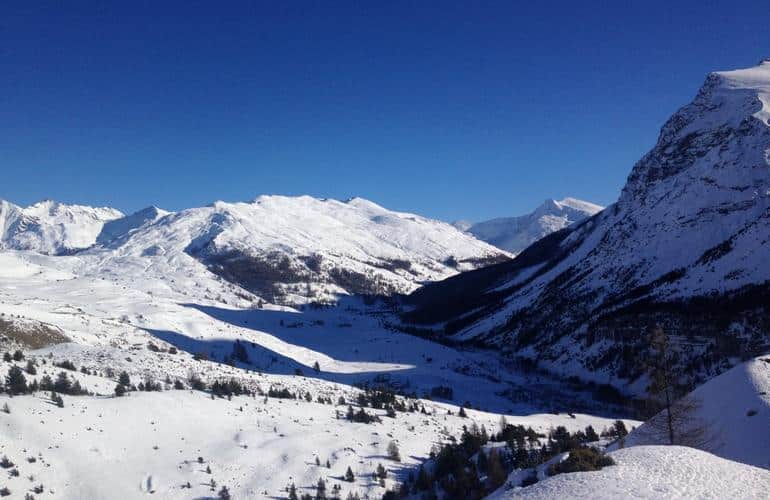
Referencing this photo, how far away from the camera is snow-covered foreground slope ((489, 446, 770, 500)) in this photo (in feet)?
52.1

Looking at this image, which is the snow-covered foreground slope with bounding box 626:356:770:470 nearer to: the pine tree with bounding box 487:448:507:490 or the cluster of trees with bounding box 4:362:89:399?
the pine tree with bounding box 487:448:507:490

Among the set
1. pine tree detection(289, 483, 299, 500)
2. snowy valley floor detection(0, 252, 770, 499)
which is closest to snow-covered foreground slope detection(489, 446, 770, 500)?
snowy valley floor detection(0, 252, 770, 499)

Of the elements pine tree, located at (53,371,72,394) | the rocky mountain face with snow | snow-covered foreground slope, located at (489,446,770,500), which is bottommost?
snow-covered foreground slope, located at (489,446,770,500)

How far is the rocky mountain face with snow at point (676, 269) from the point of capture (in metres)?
89.6

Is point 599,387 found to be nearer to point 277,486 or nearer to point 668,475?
point 277,486

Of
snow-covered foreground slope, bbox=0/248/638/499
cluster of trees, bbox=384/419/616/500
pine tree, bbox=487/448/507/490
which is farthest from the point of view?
snow-covered foreground slope, bbox=0/248/638/499

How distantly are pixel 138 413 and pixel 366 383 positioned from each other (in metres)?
52.3

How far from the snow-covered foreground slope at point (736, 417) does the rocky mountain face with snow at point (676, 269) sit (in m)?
46.9

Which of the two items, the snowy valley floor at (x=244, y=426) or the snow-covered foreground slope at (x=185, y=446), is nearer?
the snowy valley floor at (x=244, y=426)

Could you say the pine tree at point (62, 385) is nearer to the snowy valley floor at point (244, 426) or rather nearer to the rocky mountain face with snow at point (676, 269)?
the snowy valley floor at point (244, 426)

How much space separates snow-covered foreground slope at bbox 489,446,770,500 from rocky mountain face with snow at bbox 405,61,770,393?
2515 inches

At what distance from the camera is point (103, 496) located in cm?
3036

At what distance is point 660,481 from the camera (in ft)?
54.3

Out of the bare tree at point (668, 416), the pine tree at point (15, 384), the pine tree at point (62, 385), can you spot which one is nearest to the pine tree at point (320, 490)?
the bare tree at point (668, 416)
